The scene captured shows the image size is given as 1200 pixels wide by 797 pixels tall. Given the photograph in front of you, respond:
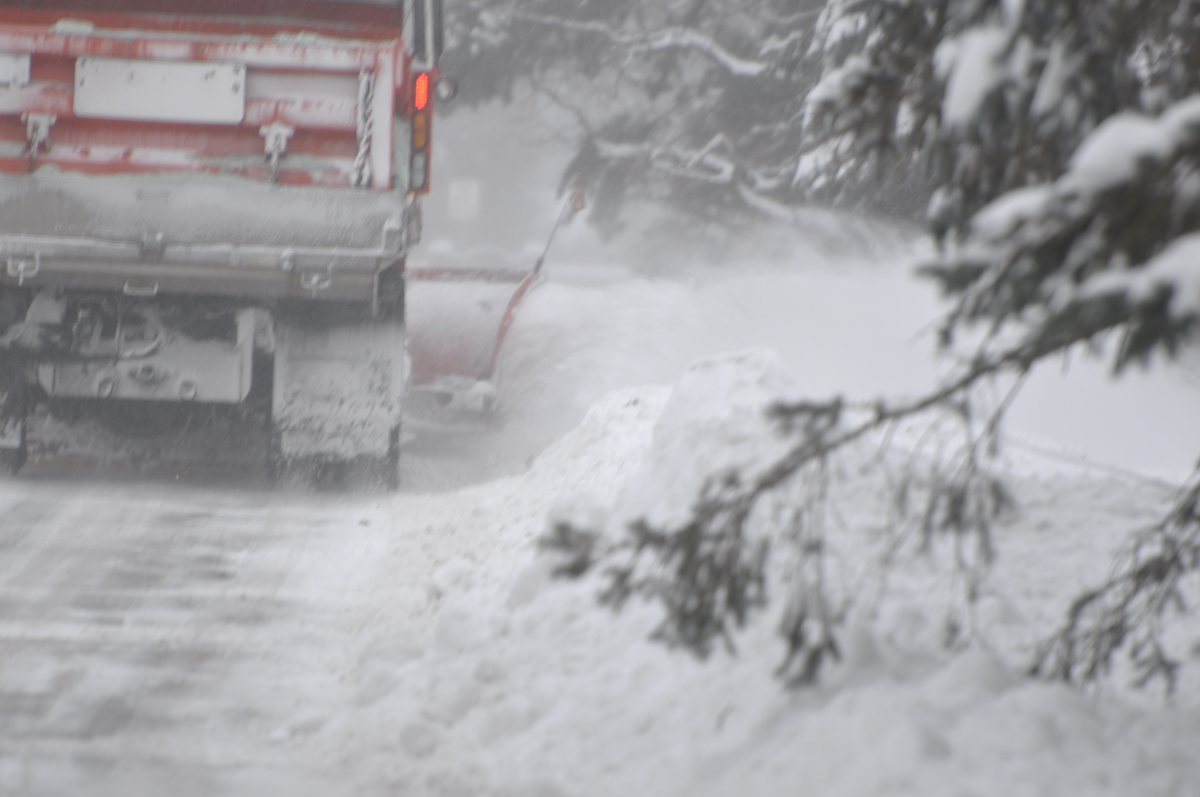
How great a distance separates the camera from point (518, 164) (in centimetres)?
4241

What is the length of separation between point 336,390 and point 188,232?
1214mm

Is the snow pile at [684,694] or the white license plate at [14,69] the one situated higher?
the white license plate at [14,69]

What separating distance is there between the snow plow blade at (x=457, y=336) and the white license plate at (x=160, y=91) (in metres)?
3.69

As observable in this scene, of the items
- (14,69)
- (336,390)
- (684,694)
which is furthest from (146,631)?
(14,69)

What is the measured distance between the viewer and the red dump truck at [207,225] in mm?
6367

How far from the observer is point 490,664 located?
414 cm

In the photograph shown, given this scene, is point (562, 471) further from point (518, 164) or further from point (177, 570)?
point (518, 164)

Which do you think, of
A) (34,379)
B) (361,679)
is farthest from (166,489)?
(361,679)

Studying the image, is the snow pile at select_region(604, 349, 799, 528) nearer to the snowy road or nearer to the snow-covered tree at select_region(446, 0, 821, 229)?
the snowy road

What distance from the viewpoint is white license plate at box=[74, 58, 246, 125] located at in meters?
6.51

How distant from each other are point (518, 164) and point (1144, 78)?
4000cm

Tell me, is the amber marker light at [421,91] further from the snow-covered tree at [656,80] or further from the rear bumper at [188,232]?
the snow-covered tree at [656,80]

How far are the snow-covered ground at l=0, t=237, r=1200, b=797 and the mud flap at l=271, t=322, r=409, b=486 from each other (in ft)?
1.15

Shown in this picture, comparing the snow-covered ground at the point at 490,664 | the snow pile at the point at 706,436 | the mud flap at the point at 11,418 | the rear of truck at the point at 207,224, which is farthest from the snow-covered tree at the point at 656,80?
the mud flap at the point at 11,418
